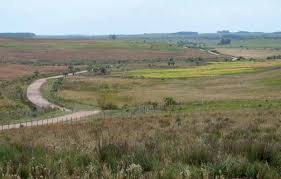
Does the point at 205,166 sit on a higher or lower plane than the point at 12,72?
higher

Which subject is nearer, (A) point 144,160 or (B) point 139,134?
(A) point 144,160

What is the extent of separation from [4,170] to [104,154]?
1.59 m

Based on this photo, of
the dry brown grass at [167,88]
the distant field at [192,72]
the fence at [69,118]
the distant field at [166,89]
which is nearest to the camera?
the fence at [69,118]

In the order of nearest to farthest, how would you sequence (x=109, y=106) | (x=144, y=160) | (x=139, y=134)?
(x=144, y=160) < (x=139, y=134) < (x=109, y=106)

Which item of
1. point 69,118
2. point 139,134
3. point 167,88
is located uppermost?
point 139,134

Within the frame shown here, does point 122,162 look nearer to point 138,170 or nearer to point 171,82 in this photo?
point 138,170

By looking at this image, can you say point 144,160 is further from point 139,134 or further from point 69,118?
point 69,118

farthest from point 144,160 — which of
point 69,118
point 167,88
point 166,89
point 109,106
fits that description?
point 167,88

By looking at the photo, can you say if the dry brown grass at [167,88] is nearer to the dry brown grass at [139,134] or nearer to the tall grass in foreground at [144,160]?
the dry brown grass at [139,134]

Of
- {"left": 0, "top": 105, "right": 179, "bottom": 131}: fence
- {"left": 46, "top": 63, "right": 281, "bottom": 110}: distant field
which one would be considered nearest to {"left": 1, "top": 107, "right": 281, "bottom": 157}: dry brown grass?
{"left": 0, "top": 105, "right": 179, "bottom": 131}: fence

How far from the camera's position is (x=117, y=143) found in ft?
28.4

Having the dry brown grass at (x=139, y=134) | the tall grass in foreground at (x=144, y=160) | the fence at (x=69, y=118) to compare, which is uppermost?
the tall grass in foreground at (x=144, y=160)

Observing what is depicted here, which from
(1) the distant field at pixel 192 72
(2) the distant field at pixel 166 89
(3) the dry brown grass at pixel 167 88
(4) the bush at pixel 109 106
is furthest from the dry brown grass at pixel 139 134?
(1) the distant field at pixel 192 72

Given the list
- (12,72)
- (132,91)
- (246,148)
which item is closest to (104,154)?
(246,148)
